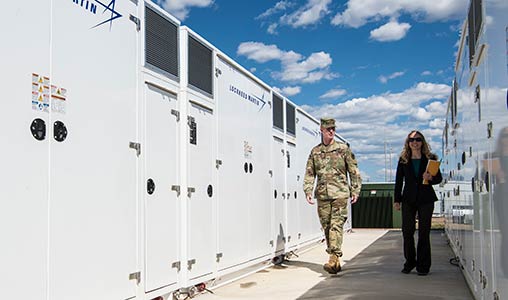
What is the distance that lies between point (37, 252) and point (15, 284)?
224 mm

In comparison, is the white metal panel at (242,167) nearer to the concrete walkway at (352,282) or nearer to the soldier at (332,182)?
the concrete walkway at (352,282)

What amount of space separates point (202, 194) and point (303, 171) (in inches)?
182

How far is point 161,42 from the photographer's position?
15.3ft

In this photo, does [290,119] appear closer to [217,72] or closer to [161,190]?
[217,72]

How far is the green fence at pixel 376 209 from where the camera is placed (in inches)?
655

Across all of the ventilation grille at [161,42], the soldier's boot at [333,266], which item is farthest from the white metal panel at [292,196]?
the ventilation grille at [161,42]

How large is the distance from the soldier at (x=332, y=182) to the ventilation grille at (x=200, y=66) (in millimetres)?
2010

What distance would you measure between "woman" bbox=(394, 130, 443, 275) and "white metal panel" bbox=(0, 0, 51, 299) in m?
4.49

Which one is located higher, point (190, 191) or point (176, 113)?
point (176, 113)

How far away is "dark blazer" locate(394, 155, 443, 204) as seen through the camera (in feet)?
20.9

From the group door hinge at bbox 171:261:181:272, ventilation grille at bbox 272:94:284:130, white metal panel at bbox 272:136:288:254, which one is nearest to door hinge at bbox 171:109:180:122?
door hinge at bbox 171:261:181:272

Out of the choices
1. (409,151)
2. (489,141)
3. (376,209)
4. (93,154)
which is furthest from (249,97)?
(376,209)

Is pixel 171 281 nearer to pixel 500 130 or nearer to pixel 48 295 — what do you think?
pixel 48 295

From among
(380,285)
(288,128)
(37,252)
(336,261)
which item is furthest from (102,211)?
(288,128)
